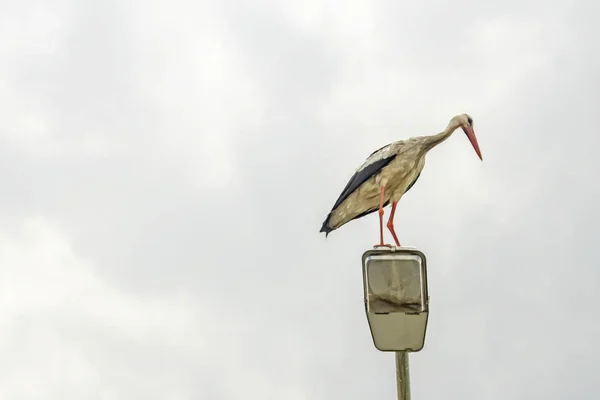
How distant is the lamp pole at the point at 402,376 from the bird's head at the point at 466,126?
7.59 m

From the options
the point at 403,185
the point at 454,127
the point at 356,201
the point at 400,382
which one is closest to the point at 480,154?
the point at 454,127

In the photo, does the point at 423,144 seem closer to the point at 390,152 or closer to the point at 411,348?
the point at 390,152

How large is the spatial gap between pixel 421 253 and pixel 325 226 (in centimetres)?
707

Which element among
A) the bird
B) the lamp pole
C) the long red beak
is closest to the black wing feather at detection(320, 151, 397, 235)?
the bird

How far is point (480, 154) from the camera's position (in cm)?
1145

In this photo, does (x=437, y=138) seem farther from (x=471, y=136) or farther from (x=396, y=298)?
(x=396, y=298)

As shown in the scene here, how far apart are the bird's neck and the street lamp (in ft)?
24.0

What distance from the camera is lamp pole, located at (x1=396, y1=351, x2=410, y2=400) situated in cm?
415

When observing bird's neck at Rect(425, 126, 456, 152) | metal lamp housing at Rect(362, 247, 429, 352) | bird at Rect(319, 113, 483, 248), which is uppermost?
bird's neck at Rect(425, 126, 456, 152)

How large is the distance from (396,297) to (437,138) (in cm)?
758

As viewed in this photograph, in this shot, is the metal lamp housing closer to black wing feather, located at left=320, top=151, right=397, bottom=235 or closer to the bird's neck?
black wing feather, located at left=320, top=151, right=397, bottom=235

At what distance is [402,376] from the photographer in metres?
4.23

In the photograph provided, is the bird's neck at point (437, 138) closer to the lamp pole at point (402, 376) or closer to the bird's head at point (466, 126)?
the bird's head at point (466, 126)

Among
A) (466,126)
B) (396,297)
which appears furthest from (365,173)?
(396,297)
